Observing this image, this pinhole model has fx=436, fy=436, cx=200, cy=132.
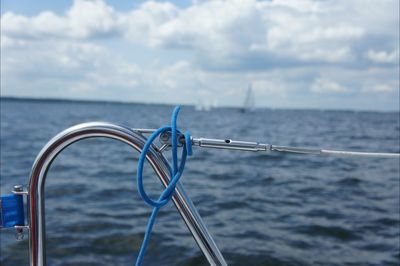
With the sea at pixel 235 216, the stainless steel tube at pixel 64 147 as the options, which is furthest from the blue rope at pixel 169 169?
the sea at pixel 235 216

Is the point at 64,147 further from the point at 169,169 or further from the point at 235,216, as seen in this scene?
the point at 235,216

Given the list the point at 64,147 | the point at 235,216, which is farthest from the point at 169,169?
the point at 235,216

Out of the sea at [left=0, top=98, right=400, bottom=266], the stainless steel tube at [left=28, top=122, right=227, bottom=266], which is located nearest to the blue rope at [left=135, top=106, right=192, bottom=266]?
the stainless steel tube at [left=28, top=122, right=227, bottom=266]

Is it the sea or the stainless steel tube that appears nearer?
the stainless steel tube

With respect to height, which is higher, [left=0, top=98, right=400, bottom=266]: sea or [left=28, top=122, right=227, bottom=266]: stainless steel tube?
[left=28, top=122, right=227, bottom=266]: stainless steel tube

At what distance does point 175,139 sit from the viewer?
6.11ft

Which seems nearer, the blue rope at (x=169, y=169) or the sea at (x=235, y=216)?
the blue rope at (x=169, y=169)

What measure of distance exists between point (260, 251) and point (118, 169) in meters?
9.74

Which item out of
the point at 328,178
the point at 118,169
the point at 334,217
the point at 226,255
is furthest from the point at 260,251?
the point at 118,169

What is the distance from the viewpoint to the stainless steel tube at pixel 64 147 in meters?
1.82

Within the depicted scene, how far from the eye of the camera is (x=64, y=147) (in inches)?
72.9

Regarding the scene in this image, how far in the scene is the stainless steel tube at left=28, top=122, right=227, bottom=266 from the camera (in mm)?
1821

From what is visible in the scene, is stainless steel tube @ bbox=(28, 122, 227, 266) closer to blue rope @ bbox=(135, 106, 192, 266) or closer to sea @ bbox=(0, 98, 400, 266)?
blue rope @ bbox=(135, 106, 192, 266)

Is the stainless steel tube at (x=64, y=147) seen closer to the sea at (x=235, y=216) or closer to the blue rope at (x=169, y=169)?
the blue rope at (x=169, y=169)
